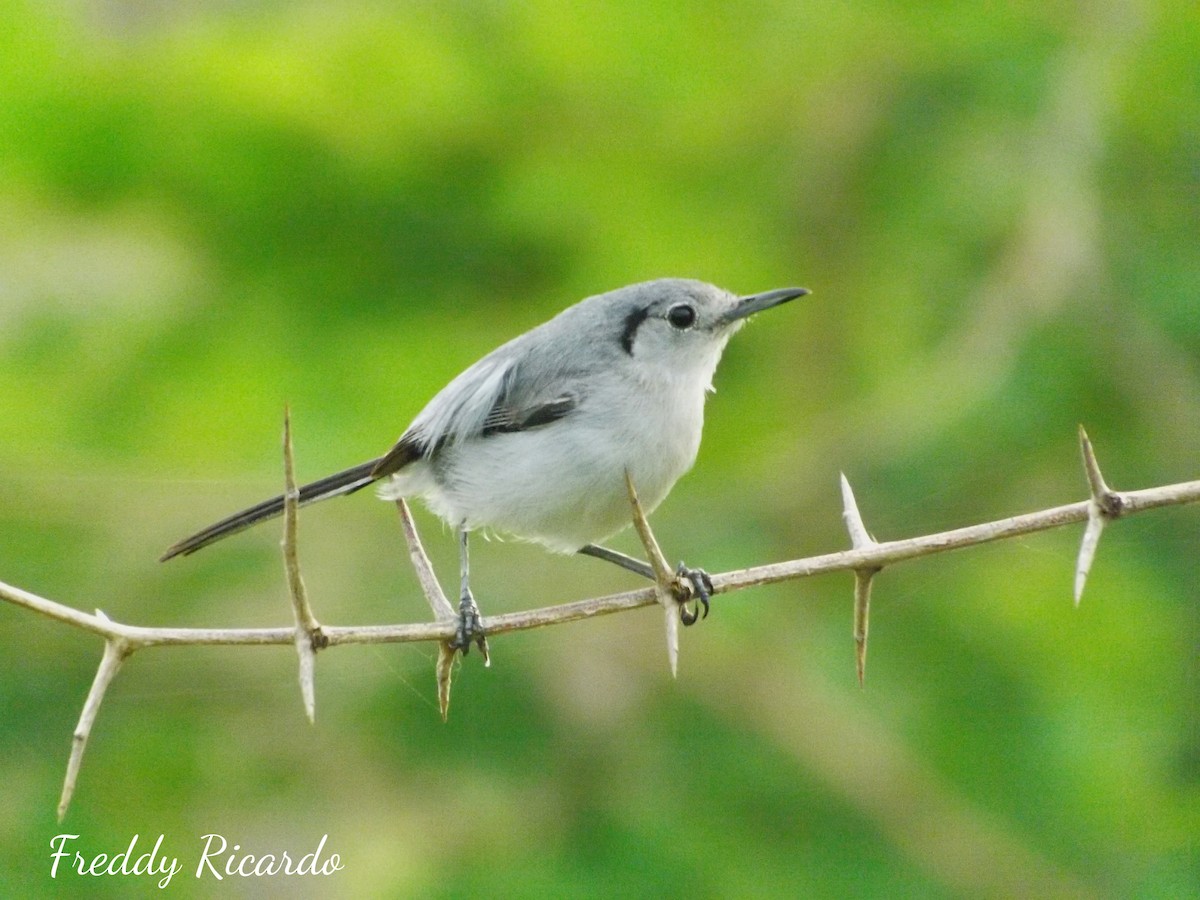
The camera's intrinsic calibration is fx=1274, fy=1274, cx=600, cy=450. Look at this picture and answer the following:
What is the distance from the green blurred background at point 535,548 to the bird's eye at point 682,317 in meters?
0.66

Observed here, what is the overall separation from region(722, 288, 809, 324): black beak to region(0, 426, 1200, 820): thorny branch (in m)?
1.27

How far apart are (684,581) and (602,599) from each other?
2.60ft

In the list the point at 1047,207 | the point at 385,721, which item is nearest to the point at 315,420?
the point at 385,721

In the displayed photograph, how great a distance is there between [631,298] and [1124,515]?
1794 millimetres

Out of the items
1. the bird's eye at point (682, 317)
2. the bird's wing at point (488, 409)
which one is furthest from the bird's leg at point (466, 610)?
the bird's eye at point (682, 317)

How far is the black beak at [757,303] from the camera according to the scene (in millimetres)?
2787

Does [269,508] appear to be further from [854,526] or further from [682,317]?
[854,526]

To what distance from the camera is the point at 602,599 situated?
1565 millimetres

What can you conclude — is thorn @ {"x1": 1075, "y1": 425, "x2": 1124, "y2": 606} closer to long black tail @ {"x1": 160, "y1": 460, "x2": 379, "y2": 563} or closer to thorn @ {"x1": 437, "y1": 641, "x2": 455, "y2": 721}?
thorn @ {"x1": 437, "y1": 641, "x2": 455, "y2": 721}

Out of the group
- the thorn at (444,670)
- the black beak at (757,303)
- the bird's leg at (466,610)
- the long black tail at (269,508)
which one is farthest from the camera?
the black beak at (757,303)

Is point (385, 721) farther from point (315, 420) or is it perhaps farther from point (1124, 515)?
point (1124, 515)

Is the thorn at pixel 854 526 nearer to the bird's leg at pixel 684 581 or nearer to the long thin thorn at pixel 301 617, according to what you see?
the bird's leg at pixel 684 581
